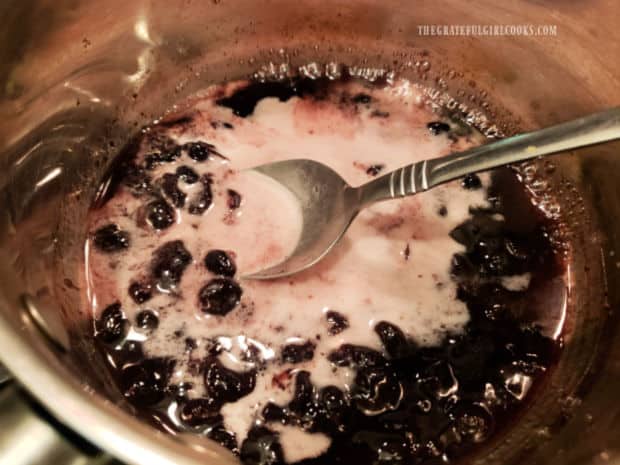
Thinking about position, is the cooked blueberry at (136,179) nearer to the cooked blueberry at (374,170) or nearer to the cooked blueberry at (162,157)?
the cooked blueberry at (162,157)

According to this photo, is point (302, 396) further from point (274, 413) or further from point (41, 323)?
point (41, 323)

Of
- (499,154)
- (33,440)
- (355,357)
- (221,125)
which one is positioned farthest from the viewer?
(221,125)

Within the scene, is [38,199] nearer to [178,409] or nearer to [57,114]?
[57,114]

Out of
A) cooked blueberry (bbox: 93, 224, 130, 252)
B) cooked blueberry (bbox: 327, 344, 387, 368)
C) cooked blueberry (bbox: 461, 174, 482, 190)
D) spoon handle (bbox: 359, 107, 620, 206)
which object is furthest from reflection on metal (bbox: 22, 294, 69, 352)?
cooked blueberry (bbox: 461, 174, 482, 190)

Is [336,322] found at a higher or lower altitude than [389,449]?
higher

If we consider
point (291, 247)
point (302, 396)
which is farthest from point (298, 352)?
point (291, 247)

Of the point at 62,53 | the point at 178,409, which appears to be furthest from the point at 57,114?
the point at 178,409
